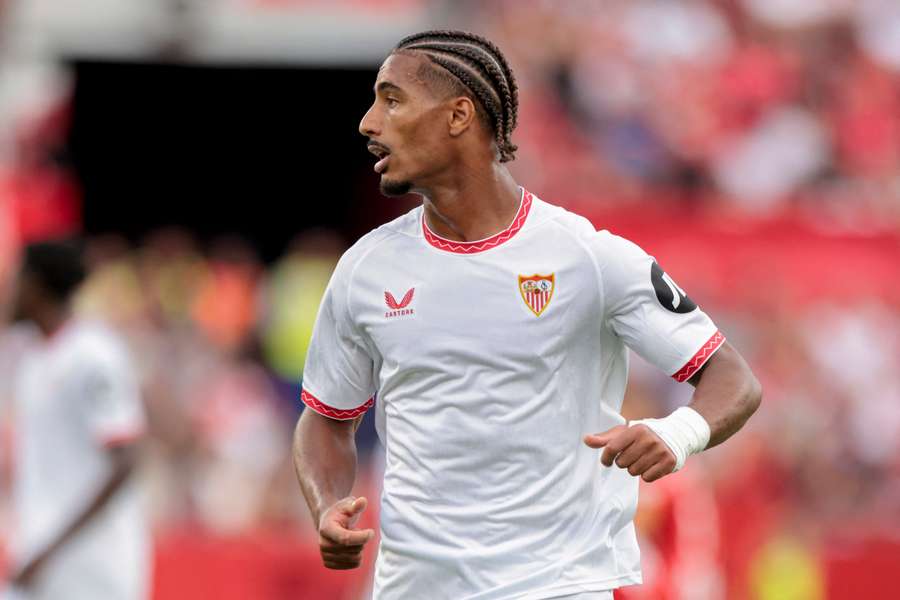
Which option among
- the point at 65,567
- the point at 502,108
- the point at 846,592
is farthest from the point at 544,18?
the point at 502,108

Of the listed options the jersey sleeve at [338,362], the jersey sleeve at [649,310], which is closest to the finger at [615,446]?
the jersey sleeve at [649,310]

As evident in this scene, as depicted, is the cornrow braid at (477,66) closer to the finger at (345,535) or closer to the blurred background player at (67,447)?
the finger at (345,535)

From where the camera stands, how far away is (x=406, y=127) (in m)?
4.77

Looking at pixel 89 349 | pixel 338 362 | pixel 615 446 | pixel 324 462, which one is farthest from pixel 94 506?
pixel 615 446

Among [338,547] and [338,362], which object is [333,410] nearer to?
[338,362]

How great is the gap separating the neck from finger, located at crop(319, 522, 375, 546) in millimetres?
844

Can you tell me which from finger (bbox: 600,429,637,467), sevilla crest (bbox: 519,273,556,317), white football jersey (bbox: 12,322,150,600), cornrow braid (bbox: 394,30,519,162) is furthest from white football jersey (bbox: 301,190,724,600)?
white football jersey (bbox: 12,322,150,600)

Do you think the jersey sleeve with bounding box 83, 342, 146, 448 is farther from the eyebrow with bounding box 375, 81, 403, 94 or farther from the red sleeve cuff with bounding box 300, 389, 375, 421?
the eyebrow with bounding box 375, 81, 403, 94

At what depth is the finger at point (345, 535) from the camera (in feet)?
14.7

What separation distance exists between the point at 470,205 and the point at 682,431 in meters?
0.86

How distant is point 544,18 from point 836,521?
18.6ft

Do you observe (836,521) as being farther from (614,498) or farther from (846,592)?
(614,498)

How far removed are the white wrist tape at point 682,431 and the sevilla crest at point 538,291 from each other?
43 centimetres

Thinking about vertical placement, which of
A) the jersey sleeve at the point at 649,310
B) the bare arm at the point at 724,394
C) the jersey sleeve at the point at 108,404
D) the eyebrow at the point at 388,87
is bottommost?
the jersey sleeve at the point at 108,404
